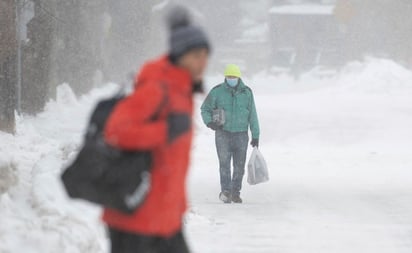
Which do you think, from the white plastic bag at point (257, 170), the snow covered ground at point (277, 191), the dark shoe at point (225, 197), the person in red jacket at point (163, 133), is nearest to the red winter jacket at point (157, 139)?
the person in red jacket at point (163, 133)

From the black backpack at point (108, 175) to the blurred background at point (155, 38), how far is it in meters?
8.16

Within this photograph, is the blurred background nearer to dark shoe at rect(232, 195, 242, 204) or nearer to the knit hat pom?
dark shoe at rect(232, 195, 242, 204)

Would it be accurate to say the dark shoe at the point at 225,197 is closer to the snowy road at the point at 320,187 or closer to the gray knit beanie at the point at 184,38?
the snowy road at the point at 320,187

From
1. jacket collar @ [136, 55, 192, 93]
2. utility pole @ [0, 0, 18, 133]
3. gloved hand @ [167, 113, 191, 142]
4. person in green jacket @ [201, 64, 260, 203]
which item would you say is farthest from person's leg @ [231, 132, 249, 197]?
gloved hand @ [167, 113, 191, 142]

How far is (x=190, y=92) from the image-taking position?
4.18 meters

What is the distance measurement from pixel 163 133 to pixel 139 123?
0.12 m

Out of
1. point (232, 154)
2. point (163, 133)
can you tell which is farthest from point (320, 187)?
point (163, 133)

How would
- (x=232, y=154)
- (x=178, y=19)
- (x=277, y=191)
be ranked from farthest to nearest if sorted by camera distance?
(x=277, y=191) → (x=232, y=154) → (x=178, y=19)

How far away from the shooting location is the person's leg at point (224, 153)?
10852 mm

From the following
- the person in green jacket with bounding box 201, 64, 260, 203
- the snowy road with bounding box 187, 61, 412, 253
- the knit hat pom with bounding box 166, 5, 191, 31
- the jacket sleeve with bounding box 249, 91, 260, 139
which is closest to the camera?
the knit hat pom with bounding box 166, 5, 191, 31

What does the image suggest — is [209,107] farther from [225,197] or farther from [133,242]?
[133,242]

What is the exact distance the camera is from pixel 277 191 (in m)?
12.2

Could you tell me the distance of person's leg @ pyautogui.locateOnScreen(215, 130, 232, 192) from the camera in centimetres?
1085

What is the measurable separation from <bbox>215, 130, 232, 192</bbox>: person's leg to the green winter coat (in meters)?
0.12
